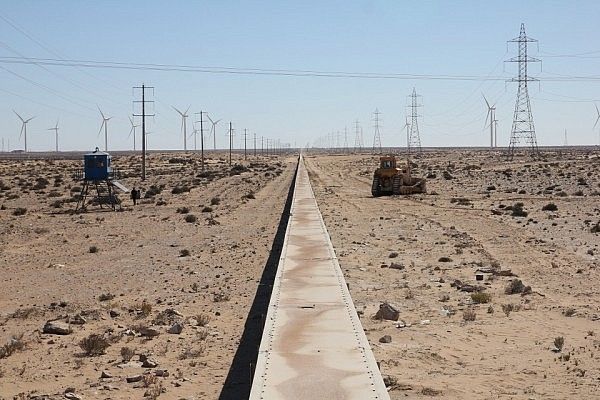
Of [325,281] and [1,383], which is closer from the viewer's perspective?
[1,383]

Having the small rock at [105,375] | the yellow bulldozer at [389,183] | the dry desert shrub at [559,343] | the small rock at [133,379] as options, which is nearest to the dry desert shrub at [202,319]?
the small rock at [105,375]

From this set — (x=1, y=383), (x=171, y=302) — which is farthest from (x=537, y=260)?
(x=1, y=383)

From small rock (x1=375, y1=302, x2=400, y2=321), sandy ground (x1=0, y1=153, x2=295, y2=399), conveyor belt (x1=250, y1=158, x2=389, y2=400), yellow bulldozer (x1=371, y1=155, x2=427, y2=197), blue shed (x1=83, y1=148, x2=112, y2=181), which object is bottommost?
sandy ground (x1=0, y1=153, x2=295, y2=399)

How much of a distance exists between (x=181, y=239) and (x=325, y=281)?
53.6 ft

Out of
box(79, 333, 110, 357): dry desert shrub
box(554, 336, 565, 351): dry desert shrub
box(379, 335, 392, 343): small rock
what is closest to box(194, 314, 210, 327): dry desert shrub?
box(79, 333, 110, 357): dry desert shrub

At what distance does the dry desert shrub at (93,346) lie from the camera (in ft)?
45.5

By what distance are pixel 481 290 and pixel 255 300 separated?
5.33 metres

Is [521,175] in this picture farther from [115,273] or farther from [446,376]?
[446,376]

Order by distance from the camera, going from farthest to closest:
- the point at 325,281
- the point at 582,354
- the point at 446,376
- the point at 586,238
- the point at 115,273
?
the point at 586,238
the point at 115,273
the point at 325,281
the point at 582,354
the point at 446,376

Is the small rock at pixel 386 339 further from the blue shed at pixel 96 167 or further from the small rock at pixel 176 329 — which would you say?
the blue shed at pixel 96 167

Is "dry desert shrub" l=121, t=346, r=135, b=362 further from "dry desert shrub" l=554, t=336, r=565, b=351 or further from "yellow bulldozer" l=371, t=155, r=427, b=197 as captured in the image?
"yellow bulldozer" l=371, t=155, r=427, b=197

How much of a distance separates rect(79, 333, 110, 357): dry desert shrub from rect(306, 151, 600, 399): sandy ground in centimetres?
455

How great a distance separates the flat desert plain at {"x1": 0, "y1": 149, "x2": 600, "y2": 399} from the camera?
40.4 feet

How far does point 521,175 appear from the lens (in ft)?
289
